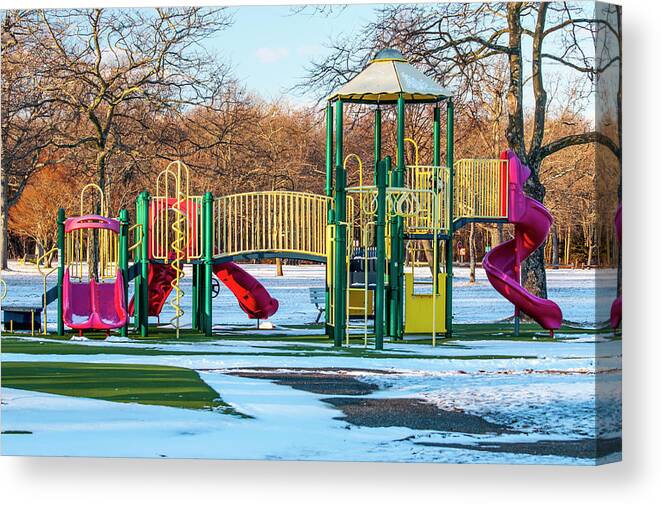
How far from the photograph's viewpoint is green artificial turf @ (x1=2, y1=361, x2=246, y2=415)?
1370 cm

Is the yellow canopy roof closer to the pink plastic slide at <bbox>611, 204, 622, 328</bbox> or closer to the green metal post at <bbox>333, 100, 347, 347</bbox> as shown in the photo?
the green metal post at <bbox>333, 100, 347, 347</bbox>

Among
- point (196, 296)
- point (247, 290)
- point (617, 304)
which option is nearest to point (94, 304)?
point (196, 296)

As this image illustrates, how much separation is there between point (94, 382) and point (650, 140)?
6.82 meters

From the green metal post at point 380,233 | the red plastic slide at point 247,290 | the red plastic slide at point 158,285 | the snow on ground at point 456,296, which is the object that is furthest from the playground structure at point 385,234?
the snow on ground at point 456,296

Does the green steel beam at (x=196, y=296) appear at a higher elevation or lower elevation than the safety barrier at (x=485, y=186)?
lower

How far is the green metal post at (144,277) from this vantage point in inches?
795

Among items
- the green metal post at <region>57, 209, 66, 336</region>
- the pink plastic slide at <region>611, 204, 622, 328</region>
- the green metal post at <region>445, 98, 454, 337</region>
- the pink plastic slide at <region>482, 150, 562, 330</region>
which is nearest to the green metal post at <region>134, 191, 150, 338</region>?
the green metal post at <region>57, 209, 66, 336</region>

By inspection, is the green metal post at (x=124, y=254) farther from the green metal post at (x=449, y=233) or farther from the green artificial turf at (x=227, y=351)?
the green metal post at (x=449, y=233)

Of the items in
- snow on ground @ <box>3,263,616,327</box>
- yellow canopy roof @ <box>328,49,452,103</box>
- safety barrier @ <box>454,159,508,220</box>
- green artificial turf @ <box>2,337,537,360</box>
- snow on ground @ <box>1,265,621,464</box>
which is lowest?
snow on ground @ <box>1,265,621,464</box>

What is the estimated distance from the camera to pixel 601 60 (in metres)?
15.2

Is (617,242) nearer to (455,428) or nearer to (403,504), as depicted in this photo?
(455,428)

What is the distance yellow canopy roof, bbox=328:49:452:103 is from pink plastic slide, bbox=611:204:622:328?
5.78 meters

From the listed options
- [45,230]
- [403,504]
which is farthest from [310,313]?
[403,504]

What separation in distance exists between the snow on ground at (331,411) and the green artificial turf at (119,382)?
23cm
